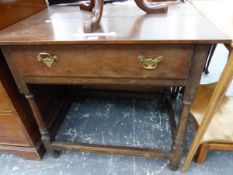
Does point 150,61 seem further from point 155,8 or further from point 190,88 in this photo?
point 155,8

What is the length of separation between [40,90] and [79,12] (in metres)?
0.46

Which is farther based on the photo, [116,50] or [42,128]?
[42,128]

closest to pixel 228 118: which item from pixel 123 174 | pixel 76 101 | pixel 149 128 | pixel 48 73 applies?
pixel 149 128


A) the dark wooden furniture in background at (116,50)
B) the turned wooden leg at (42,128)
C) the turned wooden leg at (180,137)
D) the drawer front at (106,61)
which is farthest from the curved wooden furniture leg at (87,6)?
the turned wooden leg at (180,137)

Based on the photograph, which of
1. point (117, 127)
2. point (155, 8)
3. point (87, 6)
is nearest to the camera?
point (155, 8)

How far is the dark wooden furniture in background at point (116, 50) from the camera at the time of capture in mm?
674

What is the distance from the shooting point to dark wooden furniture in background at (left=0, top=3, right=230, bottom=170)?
0.67 metres

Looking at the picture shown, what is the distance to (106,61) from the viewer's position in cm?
74

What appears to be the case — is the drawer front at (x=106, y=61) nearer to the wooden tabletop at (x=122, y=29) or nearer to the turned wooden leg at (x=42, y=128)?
the wooden tabletop at (x=122, y=29)

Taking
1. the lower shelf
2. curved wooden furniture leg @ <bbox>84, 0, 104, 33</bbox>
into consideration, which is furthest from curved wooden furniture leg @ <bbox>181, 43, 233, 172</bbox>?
curved wooden furniture leg @ <bbox>84, 0, 104, 33</bbox>

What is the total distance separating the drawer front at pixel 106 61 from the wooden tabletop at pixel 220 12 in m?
0.23

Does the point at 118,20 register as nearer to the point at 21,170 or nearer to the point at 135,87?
the point at 135,87

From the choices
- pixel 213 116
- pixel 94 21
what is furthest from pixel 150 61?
pixel 213 116

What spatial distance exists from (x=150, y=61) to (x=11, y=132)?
0.81 meters
